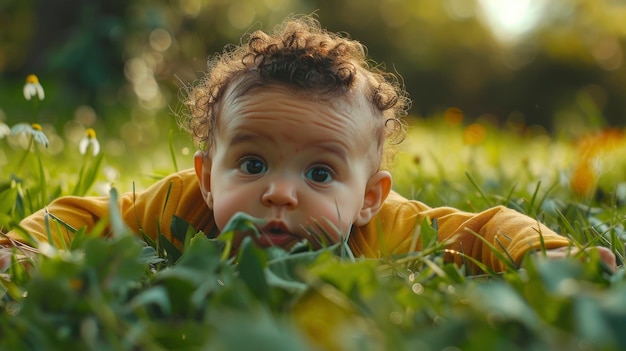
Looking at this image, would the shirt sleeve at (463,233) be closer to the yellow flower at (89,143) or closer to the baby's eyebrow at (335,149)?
the baby's eyebrow at (335,149)

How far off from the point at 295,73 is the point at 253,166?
27 cm

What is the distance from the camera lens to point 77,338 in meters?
1.10

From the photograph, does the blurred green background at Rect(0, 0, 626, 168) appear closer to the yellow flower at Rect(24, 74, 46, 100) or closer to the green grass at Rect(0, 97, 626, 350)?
the yellow flower at Rect(24, 74, 46, 100)

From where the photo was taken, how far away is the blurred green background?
21.9 ft

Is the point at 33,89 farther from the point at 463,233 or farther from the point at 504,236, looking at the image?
the point at 504,236

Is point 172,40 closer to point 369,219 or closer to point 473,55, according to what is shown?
point 369,219

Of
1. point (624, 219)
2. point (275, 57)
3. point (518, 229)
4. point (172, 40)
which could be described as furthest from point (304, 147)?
point (172, 40)

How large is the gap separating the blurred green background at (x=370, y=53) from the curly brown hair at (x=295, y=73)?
2.48m

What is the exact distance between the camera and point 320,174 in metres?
1.91

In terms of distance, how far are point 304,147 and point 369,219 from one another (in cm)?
36

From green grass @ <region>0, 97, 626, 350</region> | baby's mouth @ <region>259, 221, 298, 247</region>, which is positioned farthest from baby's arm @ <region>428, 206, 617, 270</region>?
baby's mouth @ <region>259, 221, 298, 247</region>

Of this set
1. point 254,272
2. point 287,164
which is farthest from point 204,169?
point 254,272

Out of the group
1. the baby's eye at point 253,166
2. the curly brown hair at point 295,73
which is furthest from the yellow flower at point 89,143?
the baby's eye at point 253,166

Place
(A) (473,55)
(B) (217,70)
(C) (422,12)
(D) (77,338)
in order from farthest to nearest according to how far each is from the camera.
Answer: (C) (422,12), (A) (473,55), (B) (217,70), (D) (77,338)
